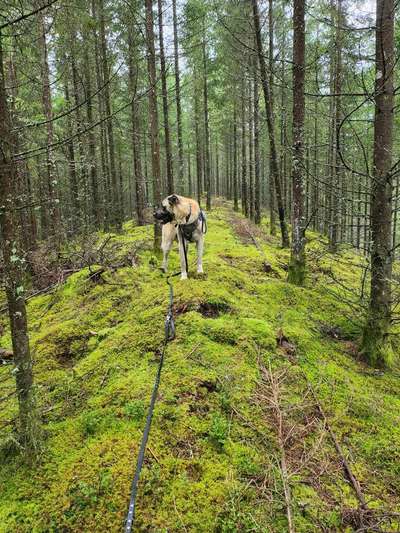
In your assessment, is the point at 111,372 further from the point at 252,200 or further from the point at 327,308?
the point at 252,200

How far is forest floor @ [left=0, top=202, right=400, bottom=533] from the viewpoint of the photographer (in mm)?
2367

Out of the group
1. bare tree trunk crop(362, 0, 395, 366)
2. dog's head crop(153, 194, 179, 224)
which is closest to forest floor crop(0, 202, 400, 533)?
bare tree trunk crop(362, 0, 395, 366)

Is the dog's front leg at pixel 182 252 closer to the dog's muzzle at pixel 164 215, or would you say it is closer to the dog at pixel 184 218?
the dog at pixel 184 218

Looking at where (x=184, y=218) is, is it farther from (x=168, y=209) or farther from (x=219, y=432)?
(x=219, y=432)

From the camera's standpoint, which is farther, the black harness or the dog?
the black harness

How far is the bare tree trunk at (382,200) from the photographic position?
4.15 metres

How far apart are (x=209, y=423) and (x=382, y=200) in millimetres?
3511

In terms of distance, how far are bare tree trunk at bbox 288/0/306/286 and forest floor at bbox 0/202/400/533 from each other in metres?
1.29

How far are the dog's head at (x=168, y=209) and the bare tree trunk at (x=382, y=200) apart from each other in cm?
309

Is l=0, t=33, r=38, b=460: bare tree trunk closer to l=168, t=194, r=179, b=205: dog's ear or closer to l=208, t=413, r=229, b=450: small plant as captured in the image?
l=208, t=413, r=229, b=450: small plant

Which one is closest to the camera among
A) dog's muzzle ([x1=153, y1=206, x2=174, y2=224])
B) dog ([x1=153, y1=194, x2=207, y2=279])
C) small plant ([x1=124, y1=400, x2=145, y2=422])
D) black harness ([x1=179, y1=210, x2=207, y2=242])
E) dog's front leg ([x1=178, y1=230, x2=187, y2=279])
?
small plant ([x1=124, y1=400, x2=145, y2=422])

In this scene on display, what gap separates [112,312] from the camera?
5973 millimetres

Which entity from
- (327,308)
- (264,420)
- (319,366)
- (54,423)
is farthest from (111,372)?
(327,308)

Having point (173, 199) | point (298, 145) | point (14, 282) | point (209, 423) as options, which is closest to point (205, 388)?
point (209, 423)
